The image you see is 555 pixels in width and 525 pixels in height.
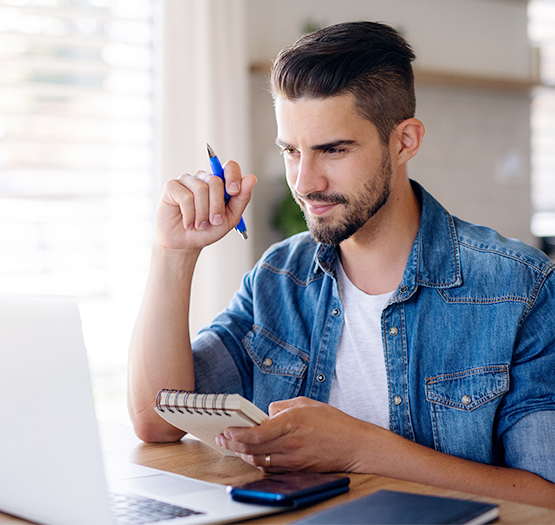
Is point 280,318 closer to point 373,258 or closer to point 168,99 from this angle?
point 373,258

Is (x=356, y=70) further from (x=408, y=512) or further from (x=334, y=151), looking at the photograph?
(x=408, y=512)

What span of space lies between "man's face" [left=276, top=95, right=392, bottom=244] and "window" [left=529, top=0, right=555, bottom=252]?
3.15 m

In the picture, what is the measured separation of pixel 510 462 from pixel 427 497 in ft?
1.40

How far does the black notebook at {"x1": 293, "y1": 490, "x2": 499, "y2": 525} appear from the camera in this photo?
683 millimetres

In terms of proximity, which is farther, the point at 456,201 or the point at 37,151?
the point at 456,201

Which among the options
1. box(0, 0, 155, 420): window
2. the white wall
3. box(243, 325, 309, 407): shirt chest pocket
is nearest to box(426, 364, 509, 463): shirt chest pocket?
box(243, 325, 309, 407): shirt chest pocket

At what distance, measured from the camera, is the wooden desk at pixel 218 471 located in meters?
0.76

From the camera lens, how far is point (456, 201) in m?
3.91

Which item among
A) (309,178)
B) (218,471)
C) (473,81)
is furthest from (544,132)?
(218,471)

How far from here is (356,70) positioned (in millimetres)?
1363

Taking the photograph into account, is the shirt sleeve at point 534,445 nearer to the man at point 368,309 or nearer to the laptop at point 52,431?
the man at point 368,309

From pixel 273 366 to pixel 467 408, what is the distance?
412 mm

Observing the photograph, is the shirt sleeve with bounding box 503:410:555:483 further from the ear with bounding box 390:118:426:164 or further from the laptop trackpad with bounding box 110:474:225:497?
the ear with bounding box 390:118:426:164

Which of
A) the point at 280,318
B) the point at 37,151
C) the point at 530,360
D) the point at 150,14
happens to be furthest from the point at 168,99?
the point at 530,360
